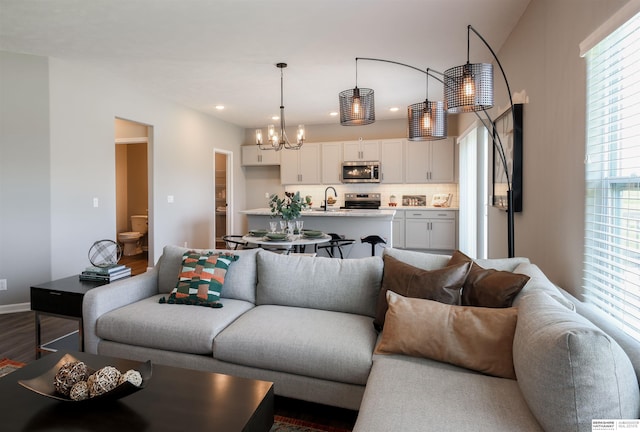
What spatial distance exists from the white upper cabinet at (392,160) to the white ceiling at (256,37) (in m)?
2.03

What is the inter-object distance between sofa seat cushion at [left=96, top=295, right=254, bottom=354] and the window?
2.07 m

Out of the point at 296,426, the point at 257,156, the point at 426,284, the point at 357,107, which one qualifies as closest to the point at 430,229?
the point at 257,156

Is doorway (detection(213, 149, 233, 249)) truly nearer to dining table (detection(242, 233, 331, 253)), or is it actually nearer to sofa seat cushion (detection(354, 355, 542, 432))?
dining table (detection(242, 233, 331, 253))

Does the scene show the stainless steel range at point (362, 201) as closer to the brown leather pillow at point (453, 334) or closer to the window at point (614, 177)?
the window at point (614, 177)

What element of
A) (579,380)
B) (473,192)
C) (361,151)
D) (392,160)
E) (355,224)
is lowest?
(579,380)

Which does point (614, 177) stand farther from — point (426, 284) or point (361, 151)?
point (361, 151)

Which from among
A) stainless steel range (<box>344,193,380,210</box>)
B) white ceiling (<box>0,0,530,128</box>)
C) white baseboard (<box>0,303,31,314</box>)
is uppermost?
white ceiling (<box>0,0,530,128</box>)

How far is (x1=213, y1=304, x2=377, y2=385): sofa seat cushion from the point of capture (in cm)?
181

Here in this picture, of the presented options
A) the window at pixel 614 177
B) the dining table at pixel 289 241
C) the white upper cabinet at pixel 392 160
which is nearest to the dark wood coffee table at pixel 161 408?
the window at pixel 614 177

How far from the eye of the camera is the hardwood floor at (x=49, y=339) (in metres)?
1.99

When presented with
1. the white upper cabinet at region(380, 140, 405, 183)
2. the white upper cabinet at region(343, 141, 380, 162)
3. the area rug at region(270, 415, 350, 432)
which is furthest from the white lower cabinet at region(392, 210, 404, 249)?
the area rug at region(270, 415, 350, 432)

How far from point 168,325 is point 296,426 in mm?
953

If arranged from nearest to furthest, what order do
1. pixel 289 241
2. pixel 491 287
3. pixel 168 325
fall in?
1. pixel 491 287
2. pixel 168 325
3. pixel 289 241

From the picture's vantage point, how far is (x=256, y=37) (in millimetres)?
3479
